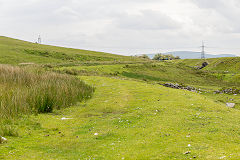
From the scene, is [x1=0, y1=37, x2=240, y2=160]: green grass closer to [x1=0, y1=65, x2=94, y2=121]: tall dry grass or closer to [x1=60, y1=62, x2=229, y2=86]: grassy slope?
[x1=0, y1=65, x2=94, y2=121]: tall dry grass

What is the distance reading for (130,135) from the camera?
34.5ft

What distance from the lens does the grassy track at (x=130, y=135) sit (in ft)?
26.8

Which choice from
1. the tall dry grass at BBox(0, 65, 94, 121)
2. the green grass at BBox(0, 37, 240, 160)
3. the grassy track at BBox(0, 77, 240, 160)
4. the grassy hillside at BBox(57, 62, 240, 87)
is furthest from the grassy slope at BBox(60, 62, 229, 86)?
the grassy track at BBox(0, 77, 240, 160)

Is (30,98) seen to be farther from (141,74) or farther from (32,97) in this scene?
(141,74)

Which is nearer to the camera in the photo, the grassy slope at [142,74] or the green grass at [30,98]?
the green grass at [30,98]

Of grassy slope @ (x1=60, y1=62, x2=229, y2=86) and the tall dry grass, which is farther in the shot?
grassy slope @ (x1=60, y1=62, x2=229, y2=86)

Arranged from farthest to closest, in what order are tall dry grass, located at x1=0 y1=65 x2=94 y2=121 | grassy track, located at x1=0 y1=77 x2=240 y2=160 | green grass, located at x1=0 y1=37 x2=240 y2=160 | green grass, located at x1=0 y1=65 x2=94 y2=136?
tall dry grass, located at x1=0 y1=65 x2=94 y2=121
green grass, located at x1=0 y1=65 x2=94 y2=136
green grass, located at x1=0 y1=37 x2=240 y2=160
grassy track, located at x1=0 y1=77 x2=240 y2=160

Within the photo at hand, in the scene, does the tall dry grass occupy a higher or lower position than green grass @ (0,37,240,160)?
higher

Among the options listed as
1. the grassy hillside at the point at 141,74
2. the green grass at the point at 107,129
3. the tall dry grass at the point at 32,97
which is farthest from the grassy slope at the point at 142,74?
the green grass at the point at 107,129

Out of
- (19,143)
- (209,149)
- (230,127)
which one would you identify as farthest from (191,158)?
(19,143)

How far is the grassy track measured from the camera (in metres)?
8.17

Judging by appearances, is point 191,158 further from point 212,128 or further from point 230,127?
point 230,127

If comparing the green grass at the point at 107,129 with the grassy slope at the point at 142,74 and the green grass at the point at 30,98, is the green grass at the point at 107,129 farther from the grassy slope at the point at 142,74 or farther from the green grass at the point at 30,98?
the grassy slope at the point at 142,74

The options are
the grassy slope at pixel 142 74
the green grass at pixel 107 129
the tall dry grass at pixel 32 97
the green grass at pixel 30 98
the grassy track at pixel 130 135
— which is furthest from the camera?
the grassy slope at pixel 142 74
